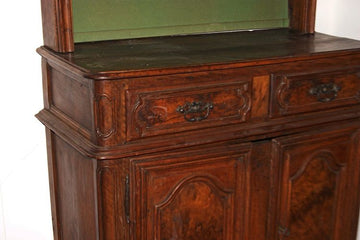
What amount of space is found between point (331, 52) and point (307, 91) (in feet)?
0.48

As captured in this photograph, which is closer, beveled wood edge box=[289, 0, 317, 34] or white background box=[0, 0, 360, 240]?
white background box=[0, 0, 360, 240]

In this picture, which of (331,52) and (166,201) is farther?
(331,52)

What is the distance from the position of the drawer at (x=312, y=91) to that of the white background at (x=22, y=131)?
0.82m

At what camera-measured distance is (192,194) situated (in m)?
1.83

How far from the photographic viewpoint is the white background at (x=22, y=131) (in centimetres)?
201

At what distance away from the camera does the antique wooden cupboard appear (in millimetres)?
1680

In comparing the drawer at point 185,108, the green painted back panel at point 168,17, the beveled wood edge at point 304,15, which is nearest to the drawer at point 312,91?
the drawer at point 185,108

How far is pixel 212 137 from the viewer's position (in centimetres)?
179

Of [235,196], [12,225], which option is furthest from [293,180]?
[12,225]

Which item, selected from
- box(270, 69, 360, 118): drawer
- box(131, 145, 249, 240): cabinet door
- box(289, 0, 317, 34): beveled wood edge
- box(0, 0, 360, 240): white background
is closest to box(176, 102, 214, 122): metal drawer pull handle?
box(131, 145, 249, 240): cabinet door

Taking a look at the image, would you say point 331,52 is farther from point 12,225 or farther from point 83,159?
point 12,225

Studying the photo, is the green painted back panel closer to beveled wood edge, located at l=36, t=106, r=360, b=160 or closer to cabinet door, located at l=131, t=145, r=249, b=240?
beveled wood edge, located at l=36, t=106, r=360, b=160

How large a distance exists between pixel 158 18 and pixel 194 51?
295mm

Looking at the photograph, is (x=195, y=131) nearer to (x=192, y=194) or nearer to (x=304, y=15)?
(x=192, y=194)
